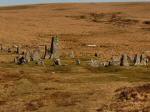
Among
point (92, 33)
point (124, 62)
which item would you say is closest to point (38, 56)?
point (124, 62)

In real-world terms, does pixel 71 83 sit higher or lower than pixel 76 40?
higher

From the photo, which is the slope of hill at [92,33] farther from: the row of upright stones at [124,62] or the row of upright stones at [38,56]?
the row of upright stones at [124,62]

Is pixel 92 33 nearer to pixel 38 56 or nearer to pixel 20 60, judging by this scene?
pixel 38 56

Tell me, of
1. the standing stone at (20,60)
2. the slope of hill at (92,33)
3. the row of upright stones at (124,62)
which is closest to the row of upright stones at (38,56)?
the standing stone at (20,60)

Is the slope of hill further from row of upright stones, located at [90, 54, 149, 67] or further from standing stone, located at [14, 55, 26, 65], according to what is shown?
standing stone, located at [14, 55, 26, 65]

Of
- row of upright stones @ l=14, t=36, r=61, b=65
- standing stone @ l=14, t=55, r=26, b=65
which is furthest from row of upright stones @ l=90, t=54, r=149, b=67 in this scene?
standing stone @ l=14, t=55, r=26, b=65

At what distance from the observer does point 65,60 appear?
49094 millimetres

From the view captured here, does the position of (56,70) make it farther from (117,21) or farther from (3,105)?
(117,21)

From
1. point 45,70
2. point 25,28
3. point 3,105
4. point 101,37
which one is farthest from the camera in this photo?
point 25,28

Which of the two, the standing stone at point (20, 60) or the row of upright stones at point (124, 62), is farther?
the standing stone at point (20, 60)

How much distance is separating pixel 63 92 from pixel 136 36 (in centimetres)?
5383

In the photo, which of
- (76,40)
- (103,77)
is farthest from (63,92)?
(76,40)

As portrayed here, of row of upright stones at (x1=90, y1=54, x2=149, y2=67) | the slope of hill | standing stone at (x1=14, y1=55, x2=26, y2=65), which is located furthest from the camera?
the slope of hill

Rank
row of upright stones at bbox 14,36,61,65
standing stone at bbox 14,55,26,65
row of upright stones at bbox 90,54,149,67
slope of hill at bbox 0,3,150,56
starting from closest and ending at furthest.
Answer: row of upright stones at bbox 90,54,149,67, standing stone at bbox 14,55,26,65, row of upright stones at bbox 14,36,61,65, slope of hill at bbox 0,3,150,56
